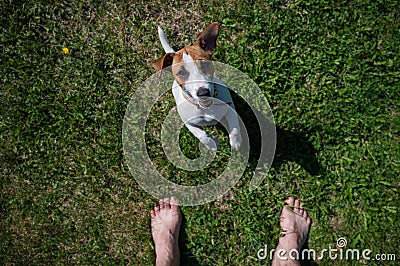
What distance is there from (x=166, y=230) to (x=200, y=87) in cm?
166

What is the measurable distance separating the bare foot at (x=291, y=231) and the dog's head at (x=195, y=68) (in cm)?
150

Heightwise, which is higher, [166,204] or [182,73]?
[182,73]

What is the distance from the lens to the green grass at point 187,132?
4.00 m

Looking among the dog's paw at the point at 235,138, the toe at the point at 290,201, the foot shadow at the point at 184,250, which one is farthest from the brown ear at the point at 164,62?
the toe at the point at 290,201

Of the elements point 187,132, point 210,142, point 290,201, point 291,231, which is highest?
point 187,132

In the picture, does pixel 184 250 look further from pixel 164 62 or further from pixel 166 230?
pixel 164 62

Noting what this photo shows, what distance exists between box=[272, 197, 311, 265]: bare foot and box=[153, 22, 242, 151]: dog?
87 cm

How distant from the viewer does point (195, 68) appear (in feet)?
9.82

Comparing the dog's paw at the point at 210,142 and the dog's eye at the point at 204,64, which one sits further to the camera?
the dog's paw at the point at 210,142

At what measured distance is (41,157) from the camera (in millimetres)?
4324

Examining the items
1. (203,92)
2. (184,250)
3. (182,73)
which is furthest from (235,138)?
(184,250)

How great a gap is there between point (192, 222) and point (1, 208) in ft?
6.68

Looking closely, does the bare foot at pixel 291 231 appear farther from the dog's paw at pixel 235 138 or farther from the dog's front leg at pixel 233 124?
the dog's front leg at pixel 233 124

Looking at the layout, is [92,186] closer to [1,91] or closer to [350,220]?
[1,91]
